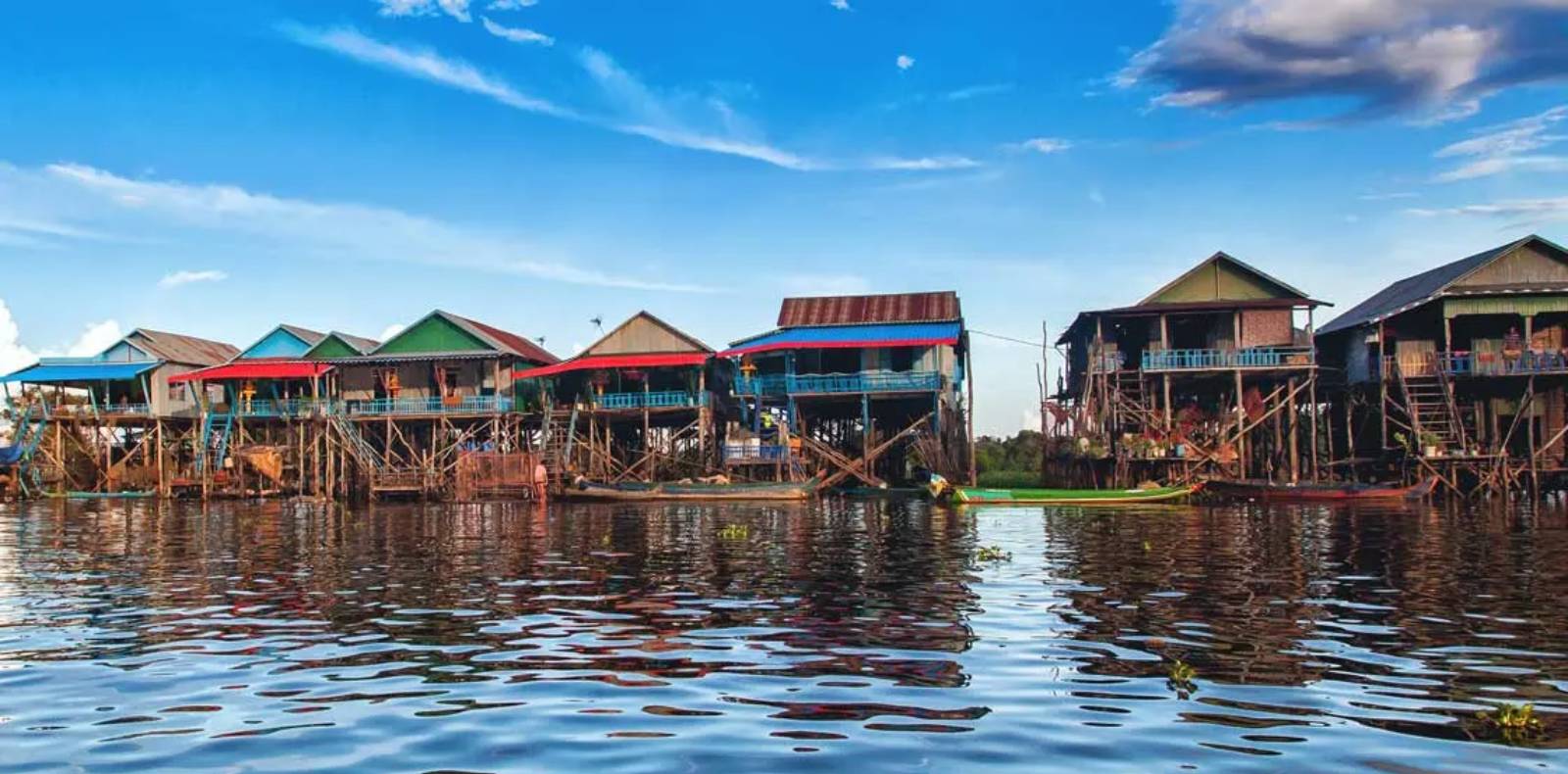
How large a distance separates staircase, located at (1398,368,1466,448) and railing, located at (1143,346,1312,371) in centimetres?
333

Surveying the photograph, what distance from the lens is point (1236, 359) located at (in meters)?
43.3

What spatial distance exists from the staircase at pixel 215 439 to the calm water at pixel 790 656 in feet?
98.0

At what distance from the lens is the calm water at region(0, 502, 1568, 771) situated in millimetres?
8094

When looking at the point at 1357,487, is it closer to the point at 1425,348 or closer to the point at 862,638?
the point at 1425,348

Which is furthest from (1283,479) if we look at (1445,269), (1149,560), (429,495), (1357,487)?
(429,495)

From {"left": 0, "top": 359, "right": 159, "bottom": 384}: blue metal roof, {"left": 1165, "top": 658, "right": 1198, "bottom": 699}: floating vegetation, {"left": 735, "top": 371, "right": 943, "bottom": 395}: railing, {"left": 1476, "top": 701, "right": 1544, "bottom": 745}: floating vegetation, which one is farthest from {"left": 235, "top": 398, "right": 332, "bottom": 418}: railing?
{"left": 1476, "top": 701, "right": 1544, "bottom": 745}: floating vegetation

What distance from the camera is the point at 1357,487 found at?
3741 cm

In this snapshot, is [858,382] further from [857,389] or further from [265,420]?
[265,420]

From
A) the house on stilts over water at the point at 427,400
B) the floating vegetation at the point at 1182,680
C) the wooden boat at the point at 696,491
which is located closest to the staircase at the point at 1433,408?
the wooden boat at the point at 696,491

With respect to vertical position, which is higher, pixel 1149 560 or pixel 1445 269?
pixel 1445 269

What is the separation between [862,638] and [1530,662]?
228 inches

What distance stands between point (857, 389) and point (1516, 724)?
37.9 metres

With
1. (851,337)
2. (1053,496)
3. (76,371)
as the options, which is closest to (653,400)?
(851,337)

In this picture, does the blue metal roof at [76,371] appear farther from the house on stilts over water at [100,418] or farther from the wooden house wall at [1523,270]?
the wooden house wall at [1523,270]
